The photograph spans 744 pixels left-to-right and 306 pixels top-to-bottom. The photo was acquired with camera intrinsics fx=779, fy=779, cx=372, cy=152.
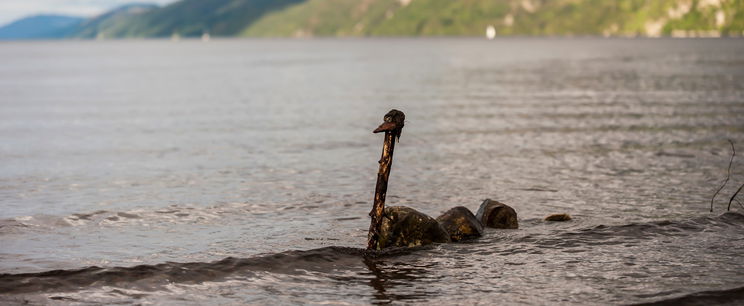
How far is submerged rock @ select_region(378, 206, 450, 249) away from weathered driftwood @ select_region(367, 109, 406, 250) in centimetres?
36

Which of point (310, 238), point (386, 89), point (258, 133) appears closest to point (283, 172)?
point (310, 238)

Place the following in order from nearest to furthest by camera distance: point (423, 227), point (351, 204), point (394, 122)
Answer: point (394, 122) < point (423, 227) < point (351, 204)

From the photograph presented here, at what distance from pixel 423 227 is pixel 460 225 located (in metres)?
1.23

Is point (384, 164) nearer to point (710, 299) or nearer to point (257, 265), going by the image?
point (257, 265)

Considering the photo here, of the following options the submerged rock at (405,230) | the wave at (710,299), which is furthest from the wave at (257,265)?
the submerged rock at (405,230)

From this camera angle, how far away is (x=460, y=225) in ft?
66.2

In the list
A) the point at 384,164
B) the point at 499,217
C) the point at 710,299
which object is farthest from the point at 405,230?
the point at 710,299

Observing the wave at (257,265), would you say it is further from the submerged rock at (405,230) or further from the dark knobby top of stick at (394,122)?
the dark knobby top of stick at (394,122)

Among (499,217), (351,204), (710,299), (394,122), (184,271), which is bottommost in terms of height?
(710,299)

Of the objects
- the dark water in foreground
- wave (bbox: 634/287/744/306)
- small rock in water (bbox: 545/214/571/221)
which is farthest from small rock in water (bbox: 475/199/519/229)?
wave (bbox: 634/287/744/306)

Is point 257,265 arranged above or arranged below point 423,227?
below

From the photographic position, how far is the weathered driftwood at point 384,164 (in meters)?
17.2

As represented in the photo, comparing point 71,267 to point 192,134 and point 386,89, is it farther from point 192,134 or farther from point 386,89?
point 386,89

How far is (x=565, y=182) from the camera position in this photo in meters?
28.6
